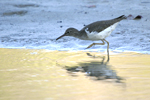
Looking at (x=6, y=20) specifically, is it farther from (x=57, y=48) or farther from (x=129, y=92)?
(x=129, y=92)

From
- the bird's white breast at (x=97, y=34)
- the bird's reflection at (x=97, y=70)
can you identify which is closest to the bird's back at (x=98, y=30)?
the bird's white breast at (x=97, y=34)

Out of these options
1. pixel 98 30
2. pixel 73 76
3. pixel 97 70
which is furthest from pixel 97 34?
pixel 73 76

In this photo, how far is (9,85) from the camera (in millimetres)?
4895

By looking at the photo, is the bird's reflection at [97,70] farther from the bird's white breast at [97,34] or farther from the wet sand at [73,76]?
the bird's white breast at [97,34]

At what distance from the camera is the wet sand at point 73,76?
4305 millimetres

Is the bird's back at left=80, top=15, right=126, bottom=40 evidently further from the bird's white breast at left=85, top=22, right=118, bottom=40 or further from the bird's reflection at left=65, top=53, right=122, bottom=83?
the bird's reflection at left=65, top=53, right=122, bottom=83

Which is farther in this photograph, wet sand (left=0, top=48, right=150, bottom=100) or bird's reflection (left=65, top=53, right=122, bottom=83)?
bird's reflection (left=65, top=53, right=122, bottom=83)

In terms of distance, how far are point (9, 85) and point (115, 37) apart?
525 centimetres

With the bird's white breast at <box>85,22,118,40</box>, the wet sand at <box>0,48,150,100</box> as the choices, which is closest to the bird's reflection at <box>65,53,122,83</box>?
the wet sand at <box>0,48,150,100</box>

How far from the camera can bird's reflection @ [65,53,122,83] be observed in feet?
17.6

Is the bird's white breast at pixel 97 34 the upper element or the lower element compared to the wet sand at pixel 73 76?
upper

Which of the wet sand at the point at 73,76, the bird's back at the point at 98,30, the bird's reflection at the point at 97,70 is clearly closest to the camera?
the wet sand at the point at 73,76

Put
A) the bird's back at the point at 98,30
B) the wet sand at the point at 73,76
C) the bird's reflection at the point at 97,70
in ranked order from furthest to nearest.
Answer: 1. the bird's back at the point at 98,30
2. the bird's reflection at the point at 97,70
3. the wet sand at the point at 73,76

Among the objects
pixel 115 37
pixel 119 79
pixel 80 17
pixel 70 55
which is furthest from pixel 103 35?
pixel 80 17
